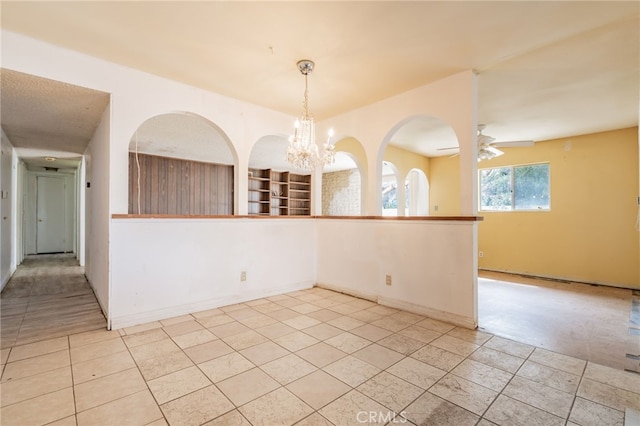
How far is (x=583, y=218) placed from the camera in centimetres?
504

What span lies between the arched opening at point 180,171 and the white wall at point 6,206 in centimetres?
173

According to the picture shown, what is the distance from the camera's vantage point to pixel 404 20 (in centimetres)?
219

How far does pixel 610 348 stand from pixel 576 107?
10.2ft

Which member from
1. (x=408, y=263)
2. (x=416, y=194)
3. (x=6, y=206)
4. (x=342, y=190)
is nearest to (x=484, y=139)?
(x=408, y=263)

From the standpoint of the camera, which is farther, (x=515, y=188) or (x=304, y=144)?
(x=515, y=188)

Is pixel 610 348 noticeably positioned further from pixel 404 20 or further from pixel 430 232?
pixel 404 20

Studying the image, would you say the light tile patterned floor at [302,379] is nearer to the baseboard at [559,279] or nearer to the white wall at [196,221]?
the white wall at [196,221]

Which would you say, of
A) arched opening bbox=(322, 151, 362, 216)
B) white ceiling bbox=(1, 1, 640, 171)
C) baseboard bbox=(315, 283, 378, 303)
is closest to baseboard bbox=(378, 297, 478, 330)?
baseboard bbox=(315, 283, 378, 303)

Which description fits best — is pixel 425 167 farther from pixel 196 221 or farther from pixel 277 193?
pixel 196 221

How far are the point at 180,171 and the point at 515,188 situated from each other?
25.4 ft

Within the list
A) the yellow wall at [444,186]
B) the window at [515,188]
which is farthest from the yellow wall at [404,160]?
the window at [515,188]

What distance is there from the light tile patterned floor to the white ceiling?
97.9 inches

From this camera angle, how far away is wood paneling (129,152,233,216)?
671cm

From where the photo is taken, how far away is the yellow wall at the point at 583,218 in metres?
4.68
